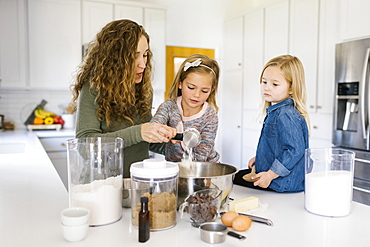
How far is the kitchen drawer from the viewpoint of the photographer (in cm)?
355

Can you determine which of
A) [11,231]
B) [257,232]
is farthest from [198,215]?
[11,231]

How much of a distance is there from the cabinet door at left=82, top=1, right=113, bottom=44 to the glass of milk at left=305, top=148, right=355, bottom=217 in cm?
324

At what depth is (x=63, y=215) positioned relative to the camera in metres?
0.95

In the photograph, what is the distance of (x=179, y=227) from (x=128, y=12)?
3.51m

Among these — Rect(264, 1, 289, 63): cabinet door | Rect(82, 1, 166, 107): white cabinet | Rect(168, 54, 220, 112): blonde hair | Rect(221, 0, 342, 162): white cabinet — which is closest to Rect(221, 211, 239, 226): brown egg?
Rect(168, 54, 220, 112): blonde hair

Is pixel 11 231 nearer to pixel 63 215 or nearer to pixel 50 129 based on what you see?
pixel 63 215

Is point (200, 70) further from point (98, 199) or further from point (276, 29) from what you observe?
point (276, 29)

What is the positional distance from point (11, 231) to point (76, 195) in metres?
0.20

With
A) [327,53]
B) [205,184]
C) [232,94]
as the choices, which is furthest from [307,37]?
[205,184]

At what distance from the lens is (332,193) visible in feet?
3.77

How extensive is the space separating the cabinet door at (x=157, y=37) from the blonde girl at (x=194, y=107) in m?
2.52

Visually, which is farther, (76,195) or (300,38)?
(300,38)

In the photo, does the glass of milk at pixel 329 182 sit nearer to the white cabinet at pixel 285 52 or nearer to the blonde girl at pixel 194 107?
the blonde girl at pixel 194 107

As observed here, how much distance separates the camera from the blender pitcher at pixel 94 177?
103 cm
